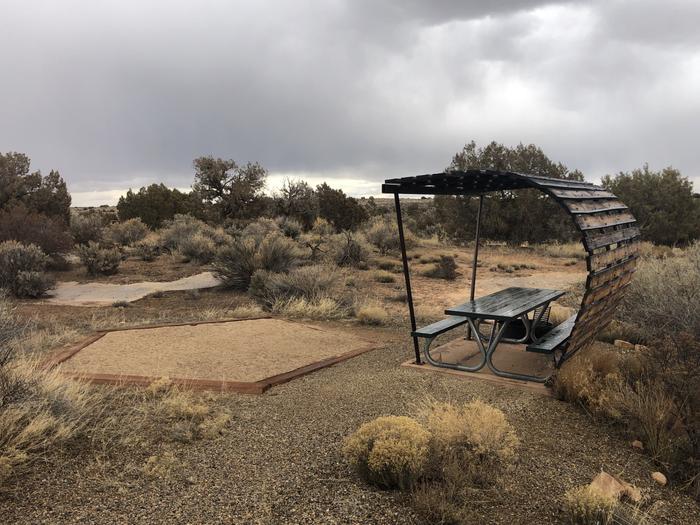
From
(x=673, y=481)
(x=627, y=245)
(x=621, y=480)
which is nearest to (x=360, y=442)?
(x=621, y=480)

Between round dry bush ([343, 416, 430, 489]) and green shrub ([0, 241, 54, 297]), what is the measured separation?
37.3ft

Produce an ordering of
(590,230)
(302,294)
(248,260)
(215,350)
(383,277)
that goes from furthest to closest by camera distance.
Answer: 1. (383,277)
2. (248,260)
3. (302,294)
4. (215,350)
5. (590,230)

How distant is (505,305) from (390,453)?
325 centimetres

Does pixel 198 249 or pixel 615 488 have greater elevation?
pixel 198 249

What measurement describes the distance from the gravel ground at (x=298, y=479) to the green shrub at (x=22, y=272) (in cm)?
978

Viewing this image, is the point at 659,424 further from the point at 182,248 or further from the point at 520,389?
the point at 182,248

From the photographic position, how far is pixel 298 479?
130 inches

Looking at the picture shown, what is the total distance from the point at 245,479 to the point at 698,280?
7.20 metres

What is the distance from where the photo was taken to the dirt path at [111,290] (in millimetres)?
11883

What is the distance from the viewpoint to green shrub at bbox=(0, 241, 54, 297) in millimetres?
12227

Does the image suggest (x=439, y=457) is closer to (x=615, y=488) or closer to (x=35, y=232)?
(x=615, y=488)

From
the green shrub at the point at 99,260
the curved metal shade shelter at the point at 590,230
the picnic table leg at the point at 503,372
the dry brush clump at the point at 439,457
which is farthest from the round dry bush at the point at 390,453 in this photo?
the green shrub at the point at 99,260

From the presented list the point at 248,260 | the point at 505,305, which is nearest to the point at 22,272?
the point at 248,260

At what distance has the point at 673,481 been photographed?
3.44 meters
